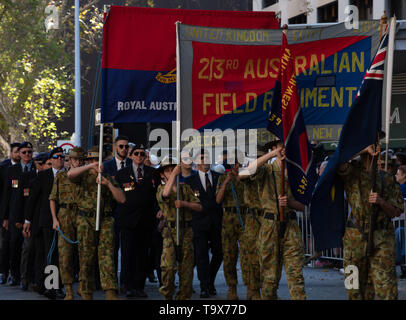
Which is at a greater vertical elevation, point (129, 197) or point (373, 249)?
point (129, 197)

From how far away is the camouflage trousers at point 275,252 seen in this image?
361 inches

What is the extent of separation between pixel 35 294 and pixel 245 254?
11.1ft

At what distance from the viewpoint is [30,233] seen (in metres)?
12.7

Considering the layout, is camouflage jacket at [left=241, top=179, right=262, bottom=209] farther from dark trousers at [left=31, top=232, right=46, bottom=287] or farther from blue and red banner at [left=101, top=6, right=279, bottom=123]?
dark trousers at [left=31, top=232, right=46, bottom=287]

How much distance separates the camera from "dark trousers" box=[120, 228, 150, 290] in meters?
Answer: 11.9

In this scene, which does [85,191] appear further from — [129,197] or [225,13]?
[225,13]

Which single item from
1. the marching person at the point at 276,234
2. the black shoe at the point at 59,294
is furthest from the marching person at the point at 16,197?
the marching person at the point at 276,234

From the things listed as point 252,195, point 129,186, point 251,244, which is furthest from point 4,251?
point 252,195

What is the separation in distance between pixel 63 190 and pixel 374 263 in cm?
443

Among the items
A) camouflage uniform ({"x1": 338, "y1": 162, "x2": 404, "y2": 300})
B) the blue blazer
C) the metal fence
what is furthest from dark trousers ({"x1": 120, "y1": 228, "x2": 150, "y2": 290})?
camouflage uniform ({"x1": 338, "y1": 162, "x2": 404, "y2": 300})

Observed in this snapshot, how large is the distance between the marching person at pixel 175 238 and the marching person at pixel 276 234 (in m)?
1.13

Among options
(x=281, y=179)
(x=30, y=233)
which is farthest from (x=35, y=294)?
(x=281, y=179)

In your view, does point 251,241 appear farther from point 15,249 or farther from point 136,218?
point 15,249

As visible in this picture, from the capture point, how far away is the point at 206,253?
1175 cm
